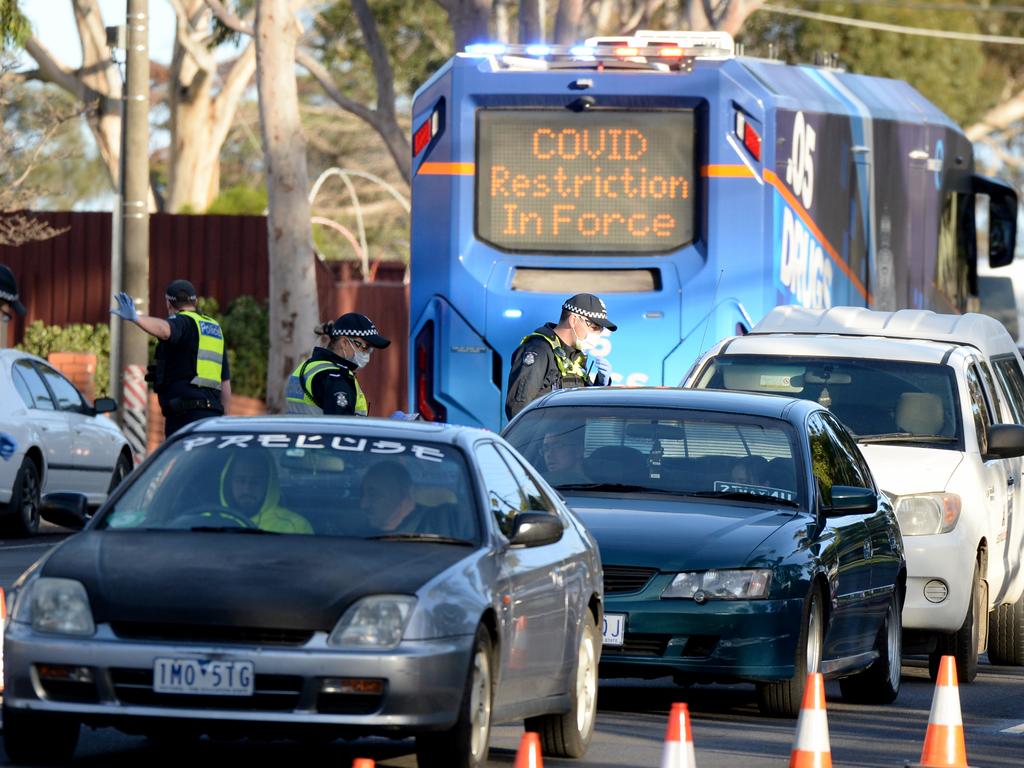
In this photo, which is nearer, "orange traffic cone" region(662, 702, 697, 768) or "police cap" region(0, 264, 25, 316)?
"orange traffic cone" region(662, 702, 697, 768)

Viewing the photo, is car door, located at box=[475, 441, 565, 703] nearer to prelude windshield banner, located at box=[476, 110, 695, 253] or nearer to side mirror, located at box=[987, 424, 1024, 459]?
side mirror, located at box=[987, 424, 1024, 459]

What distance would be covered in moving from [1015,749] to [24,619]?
4.28 meters

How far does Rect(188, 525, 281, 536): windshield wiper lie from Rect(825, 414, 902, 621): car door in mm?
3982

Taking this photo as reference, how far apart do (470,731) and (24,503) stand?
39.6ft

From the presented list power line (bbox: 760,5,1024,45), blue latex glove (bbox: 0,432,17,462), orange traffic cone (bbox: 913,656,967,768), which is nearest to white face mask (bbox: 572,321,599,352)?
blue latex glove (bbox: 0,432,17,462)

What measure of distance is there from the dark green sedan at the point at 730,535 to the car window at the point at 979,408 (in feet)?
4.26

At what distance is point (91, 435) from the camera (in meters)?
20.8

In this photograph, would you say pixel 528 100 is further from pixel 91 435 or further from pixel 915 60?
pixel 915 60

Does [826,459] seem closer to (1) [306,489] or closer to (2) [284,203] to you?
(1) [306,489]

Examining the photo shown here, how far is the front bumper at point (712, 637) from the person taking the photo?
10.1 m

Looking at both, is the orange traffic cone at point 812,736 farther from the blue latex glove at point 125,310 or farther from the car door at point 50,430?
the car door at point 50,430

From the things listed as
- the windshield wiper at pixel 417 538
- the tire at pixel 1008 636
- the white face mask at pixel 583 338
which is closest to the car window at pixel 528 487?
the windshield wiper at pixel 417 538

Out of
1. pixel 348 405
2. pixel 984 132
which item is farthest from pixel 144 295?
pixel 984 132

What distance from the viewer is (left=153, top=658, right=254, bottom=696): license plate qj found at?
24.4 feet
